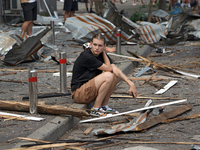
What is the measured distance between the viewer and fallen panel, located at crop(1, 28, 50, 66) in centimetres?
805

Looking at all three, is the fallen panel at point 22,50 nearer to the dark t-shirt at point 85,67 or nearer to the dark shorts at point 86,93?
the dark t-shirt at point 85,67

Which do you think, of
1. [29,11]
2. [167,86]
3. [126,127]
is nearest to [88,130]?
[126,127]

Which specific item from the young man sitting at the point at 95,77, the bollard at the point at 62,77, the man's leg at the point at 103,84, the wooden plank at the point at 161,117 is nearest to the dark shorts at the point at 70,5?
the bollard at the point at 62,77

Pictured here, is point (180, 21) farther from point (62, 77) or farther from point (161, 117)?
point (161, 117)

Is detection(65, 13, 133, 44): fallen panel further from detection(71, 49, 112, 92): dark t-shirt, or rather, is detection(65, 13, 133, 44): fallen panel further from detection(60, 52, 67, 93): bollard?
detection(71, 49, 112, 92): dark t-shirt

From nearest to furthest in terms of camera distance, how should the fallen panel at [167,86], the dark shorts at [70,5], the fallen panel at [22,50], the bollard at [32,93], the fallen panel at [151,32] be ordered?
the bollard at [32,93] < the fallen panel at [167,86] < the fallen panel at [22,50] < the fallen panel at [151,32] < the dark shorts at [70,5]

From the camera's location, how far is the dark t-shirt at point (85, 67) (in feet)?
16.8

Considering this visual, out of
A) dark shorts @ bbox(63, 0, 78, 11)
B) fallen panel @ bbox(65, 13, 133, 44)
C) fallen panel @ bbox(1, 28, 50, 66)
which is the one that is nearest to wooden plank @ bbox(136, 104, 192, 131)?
fallen panel @ bbox(1, 28, 50, 66)

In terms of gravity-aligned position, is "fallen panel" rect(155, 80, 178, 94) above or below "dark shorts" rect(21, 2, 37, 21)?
below

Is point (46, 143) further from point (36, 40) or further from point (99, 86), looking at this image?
point (36, 40)

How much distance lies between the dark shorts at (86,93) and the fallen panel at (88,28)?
5.80 m

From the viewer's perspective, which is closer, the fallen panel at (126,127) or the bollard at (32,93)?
the fallen panel at (126,127)

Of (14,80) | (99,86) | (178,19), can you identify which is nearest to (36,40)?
(14,80)

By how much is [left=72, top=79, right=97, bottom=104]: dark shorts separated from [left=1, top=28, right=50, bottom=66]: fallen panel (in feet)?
10.9
